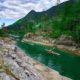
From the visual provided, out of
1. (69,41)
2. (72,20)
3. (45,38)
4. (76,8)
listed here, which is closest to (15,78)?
(69,41)

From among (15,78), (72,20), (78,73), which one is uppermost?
(72,20)

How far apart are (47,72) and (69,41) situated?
76.8 m

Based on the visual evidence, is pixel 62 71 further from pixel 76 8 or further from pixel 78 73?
pixel 76 8

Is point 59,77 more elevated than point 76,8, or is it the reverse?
point 76,8

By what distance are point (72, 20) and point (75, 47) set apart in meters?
35.2

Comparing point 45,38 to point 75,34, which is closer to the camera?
point 75,34

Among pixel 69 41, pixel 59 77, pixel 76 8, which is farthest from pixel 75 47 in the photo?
pixel 59 77

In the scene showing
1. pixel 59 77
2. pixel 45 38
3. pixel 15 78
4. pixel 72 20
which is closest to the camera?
pixel 15 78

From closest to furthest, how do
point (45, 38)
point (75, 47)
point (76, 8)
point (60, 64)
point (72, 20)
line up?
1. point (60, 64)
2. point (75, 47)
3. point (72, 20)
4. point (76, 8)
5. point (45, 38)

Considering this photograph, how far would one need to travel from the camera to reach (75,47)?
129125 mm

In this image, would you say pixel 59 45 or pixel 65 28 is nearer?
pixel 59 45

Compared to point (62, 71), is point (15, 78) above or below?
above

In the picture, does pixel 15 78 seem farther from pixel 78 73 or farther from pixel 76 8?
pixel 76 8

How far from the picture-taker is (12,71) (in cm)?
4100
